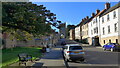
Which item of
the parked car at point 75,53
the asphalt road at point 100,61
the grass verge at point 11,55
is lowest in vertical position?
the asphalt road at point 100,61

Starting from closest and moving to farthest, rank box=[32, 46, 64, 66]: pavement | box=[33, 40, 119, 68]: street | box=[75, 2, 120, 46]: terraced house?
box=[33, 40, 119, 68]: street, box=[32, 46, 64, 66]: pavement, box=[75, 2, 120, 46]: terraced house

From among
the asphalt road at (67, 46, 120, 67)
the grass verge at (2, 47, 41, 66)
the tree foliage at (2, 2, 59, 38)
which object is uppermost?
the tree foliage at (2, 2, 59, 38)

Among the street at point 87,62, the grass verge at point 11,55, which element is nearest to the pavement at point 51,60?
the street at point 87,62

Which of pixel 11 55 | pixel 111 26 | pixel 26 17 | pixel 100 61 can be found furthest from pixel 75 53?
pixel 111 26

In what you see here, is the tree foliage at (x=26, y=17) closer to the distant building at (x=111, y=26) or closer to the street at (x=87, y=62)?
the street at (x=87, y=62)

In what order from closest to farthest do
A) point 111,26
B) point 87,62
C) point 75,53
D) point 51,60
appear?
1. point 87,62
2. point 75,53
3. point 51,60
4. point 111,26

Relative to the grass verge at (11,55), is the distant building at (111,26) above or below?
above

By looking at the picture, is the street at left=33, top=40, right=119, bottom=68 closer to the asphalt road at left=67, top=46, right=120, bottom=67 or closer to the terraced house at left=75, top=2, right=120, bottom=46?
the asphalt road at left=67, top=46, right=120, bottom=67

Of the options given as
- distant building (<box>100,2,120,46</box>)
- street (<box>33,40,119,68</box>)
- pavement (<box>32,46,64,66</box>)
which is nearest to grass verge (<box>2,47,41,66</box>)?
pavement (<box>32,46,64,66</box>)

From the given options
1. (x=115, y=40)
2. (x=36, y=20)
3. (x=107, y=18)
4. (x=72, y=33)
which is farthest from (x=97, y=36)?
(x=72, y=33)

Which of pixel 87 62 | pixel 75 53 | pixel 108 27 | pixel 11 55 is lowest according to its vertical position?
pixel 87 62

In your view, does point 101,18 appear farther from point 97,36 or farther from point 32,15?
point 32,15

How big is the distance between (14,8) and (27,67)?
220 inches

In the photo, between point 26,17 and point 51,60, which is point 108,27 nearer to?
point 51,60
